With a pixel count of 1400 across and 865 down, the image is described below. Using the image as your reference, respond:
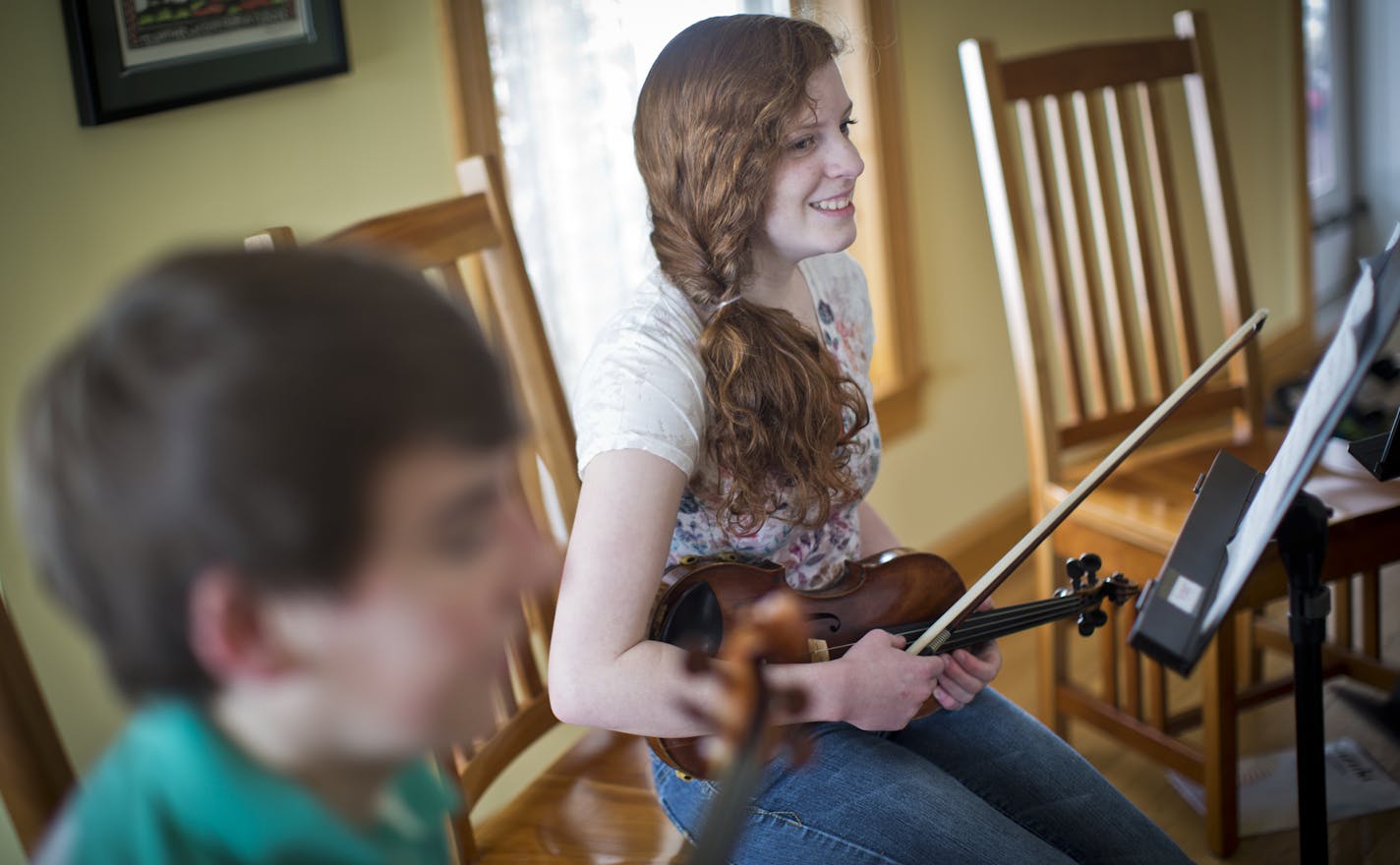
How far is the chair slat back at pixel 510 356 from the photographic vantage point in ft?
4.34

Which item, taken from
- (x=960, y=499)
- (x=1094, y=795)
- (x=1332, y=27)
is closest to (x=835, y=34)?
(x=1094, y=795)

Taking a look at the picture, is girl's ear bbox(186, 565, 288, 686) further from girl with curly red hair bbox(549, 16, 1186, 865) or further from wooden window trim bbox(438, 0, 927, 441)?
wooden window trim bbox(438, 0, 927, 441)

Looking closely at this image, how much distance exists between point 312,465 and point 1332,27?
4221 millimetres

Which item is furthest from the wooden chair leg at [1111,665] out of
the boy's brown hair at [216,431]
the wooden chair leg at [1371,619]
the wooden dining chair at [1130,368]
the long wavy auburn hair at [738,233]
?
the boy's brown hair at [216,431]

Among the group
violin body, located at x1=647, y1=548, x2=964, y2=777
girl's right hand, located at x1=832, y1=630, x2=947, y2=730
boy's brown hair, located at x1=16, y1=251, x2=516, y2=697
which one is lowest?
girl's right hand, located at x1=832, y1=630, x2=947, y2=730

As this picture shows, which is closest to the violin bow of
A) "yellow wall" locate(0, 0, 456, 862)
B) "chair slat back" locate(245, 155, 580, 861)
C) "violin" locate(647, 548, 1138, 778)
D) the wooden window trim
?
"violin" locate(647, 548, 1138, 778)

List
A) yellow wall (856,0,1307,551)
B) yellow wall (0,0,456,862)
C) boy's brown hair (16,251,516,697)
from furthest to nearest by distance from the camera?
yellow wall (856,0,1307,551) < yellow wall (0,0,456,862) < boy's brown hair (16,251,516,697)

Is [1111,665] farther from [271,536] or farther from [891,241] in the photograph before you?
[271,536]

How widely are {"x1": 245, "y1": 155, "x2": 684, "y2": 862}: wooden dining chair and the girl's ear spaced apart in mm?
738

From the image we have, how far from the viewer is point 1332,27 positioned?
388 centimetres

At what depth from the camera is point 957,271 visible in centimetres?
267

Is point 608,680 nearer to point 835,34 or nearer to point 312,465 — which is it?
point 312,465

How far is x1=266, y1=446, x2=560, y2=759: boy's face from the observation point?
476 mm

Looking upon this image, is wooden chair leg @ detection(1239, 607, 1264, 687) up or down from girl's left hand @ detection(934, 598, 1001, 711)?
down
